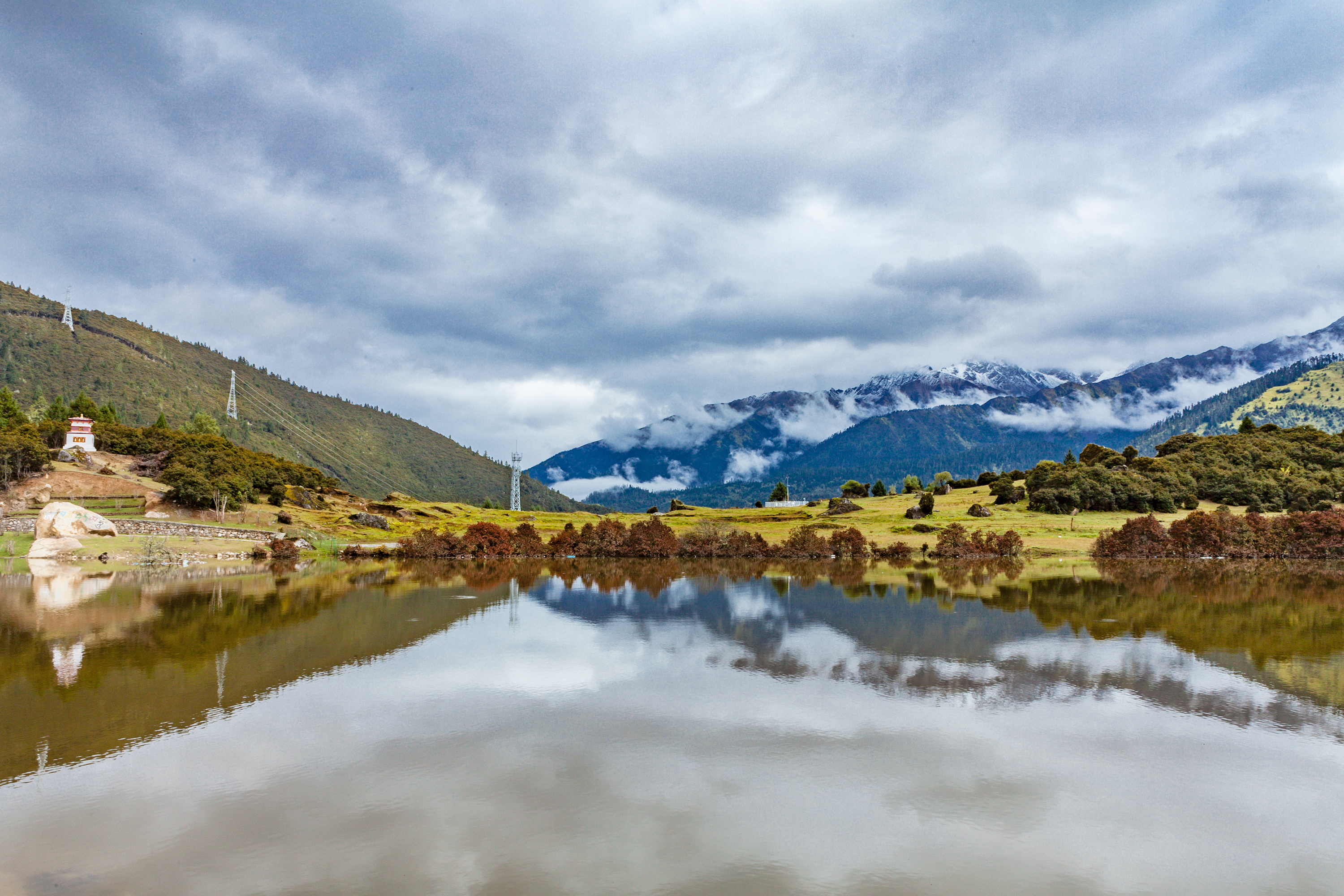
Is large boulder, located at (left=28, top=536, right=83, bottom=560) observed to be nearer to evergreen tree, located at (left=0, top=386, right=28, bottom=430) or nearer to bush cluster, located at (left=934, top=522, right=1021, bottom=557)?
evergreen tree, located at (left=0, top=386, right=28, bottom=430)

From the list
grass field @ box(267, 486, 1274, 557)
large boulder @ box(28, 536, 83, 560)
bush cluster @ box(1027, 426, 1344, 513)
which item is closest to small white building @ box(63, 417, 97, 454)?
grass field @ box(267, 486, 1274, 557)

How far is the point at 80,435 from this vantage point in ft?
254

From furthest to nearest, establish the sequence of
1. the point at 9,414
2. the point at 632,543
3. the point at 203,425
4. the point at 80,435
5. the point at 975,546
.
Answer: the point at 203,425 → the point at 9,414 → the point at 80,435 → the point at 632,543 → the point at 975,546

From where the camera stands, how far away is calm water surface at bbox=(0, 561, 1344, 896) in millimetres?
8961

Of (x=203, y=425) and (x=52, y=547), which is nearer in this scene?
(x=52, y=547)

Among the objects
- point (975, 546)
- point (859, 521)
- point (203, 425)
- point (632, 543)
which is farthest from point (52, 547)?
point (203, 425)

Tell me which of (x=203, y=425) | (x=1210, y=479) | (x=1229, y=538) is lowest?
(x=1229, y=538)

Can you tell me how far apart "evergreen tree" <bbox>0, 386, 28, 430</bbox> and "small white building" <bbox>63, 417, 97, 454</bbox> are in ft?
25.4

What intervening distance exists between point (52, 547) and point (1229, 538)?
91113mm

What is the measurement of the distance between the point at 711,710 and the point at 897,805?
563cm

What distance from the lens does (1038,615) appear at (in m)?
29.7

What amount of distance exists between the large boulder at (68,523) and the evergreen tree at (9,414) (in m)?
34.2

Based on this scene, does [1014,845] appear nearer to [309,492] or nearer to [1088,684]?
[1088,684]

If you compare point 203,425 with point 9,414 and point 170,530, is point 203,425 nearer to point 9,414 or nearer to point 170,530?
point 9,414
